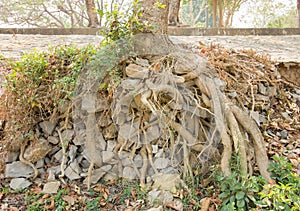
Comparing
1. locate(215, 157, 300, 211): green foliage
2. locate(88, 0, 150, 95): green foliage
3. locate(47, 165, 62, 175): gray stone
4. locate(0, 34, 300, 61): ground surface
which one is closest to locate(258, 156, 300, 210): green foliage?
locate(215, 157, 300, 211): green foliage

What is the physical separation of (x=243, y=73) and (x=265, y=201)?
1362 mm

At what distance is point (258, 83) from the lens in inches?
115

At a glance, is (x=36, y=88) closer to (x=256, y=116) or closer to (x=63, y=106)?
(x=63, y=106)

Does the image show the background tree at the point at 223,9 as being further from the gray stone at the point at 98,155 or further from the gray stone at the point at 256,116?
the gray stone at the point at 98,155

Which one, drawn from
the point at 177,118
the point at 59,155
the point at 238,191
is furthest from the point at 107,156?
the point at 238,191

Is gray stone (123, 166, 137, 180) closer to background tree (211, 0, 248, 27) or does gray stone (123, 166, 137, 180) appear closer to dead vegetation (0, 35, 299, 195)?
dead vegetation (0, 35, 299, 195)

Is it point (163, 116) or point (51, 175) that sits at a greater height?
point (163, 116)

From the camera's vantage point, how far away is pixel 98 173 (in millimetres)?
2402

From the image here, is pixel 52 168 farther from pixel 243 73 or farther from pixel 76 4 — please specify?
pixel 76 4

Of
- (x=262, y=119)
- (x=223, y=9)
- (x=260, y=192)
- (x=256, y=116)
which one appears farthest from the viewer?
(x=223, y=9)

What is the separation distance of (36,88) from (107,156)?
810 mm

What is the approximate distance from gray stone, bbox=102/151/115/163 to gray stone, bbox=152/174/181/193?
0.40 m

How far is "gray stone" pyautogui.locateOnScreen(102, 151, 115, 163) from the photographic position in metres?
2.41

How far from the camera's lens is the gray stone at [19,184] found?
2.29 meters
